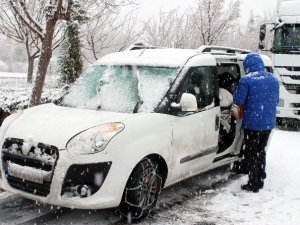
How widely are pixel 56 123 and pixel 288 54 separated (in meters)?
8.85

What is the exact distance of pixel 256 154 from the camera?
612 cm

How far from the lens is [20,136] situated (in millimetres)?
4582

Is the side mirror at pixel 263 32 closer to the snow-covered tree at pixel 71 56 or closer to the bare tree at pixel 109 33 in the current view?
the snow-covered tree at pixel 71 56

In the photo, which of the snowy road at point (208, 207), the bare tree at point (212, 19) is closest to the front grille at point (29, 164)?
the snowy road at point (208, 207)

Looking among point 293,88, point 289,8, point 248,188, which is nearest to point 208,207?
point 248,188

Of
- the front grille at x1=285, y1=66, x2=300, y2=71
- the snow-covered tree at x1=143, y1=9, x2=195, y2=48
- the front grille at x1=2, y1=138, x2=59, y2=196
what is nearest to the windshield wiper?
the front grille at x1=2, y1=138, x2=59, y2=196

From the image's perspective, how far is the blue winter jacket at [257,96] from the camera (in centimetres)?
592

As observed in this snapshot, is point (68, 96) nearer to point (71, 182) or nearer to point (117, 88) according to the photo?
point (117, 88)

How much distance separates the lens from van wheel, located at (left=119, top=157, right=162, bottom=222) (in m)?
4.61

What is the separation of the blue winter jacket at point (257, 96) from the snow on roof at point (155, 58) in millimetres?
522

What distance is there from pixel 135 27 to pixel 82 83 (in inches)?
704

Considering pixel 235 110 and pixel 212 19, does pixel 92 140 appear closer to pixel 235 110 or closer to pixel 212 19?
pixel 235 110

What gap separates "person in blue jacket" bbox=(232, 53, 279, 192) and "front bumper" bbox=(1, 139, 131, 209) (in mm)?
2240

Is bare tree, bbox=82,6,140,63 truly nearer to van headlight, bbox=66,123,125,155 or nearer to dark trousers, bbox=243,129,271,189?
dark trousers, bbox=243,129,271,189
